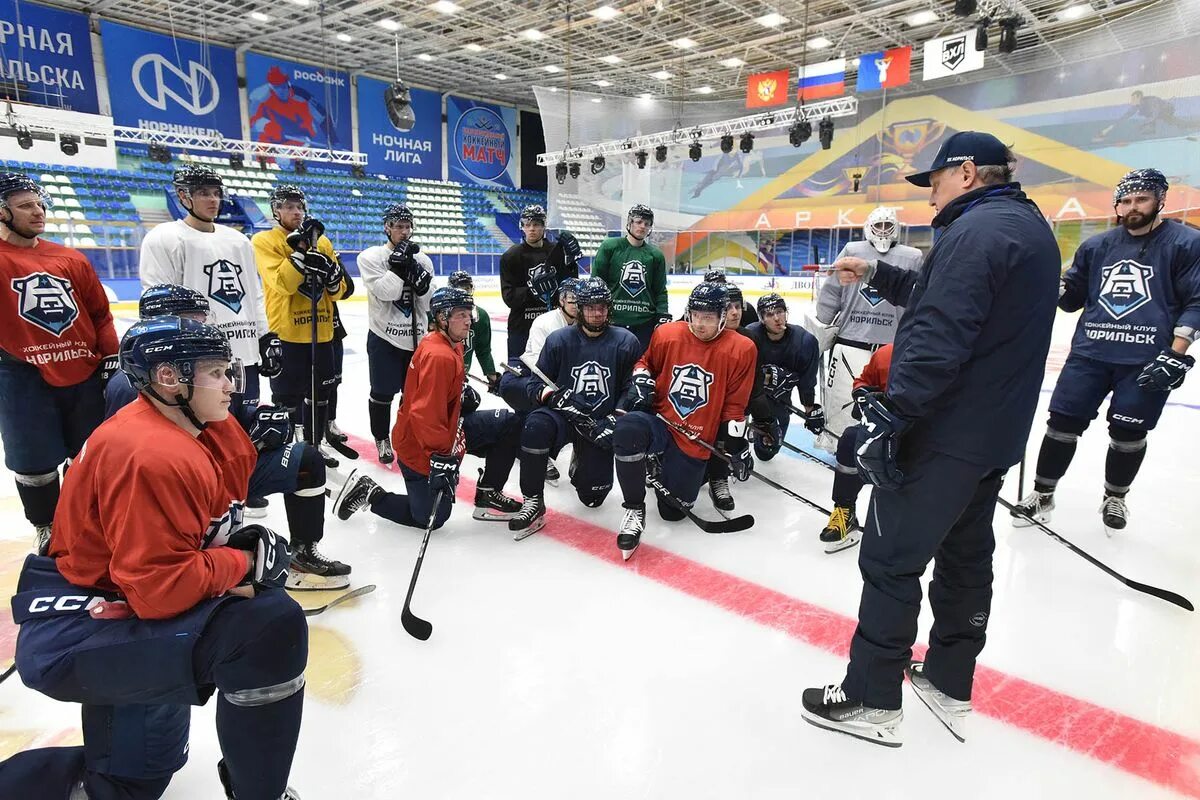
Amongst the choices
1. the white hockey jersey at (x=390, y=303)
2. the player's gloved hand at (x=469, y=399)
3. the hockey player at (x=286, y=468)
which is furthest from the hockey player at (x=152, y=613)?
the white hockey jersey at (x=390, y=303)

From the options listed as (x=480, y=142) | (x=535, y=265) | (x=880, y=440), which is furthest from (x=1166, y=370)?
(x=480, y=142)

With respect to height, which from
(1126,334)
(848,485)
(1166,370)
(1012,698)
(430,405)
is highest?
(1126,334)

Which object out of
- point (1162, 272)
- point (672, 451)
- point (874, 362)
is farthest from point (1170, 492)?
point (672, 451)

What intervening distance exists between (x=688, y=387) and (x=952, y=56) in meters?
9.43

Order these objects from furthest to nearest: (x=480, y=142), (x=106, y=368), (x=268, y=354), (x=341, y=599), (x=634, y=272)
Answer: (x=480, y=142) → (x=634, y=272) → (x=268, y=354) → (x=106, y=368) → (x=341, y=599)

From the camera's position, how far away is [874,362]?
258cm

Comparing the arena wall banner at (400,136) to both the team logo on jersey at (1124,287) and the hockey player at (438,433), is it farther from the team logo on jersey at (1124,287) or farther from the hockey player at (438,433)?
the team logo on jersey at (1124,287)

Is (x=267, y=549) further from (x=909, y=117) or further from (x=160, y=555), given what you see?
(x=909, y=117)

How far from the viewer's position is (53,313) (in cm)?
225

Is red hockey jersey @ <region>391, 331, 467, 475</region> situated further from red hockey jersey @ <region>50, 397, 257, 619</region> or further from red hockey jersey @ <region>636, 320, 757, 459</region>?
red hockey jersey @ <region>50, 397, 257, 619</region>

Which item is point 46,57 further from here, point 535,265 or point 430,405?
point 430,405

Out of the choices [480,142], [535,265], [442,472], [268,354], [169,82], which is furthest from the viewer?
[480,142]

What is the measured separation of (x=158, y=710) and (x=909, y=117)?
19019 millimetres

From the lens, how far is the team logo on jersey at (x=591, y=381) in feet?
9.91
